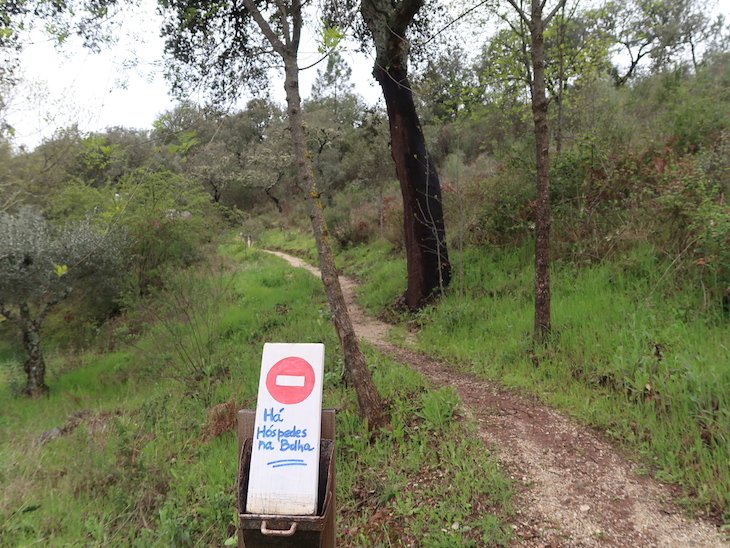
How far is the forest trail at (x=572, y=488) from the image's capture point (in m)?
2.46

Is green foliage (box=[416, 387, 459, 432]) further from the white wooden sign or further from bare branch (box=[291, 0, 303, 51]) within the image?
bare branch (box=[291, 0, 303, 51])

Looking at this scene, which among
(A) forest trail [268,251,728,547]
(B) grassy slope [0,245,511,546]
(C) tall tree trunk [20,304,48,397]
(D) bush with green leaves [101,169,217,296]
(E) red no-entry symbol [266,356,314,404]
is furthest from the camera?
(D) bush with green leaves [101,169,217,296]

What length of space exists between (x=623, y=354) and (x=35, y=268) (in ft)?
31.2

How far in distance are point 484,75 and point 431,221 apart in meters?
3.16

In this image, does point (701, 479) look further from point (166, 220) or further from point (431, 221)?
point (166, 220)

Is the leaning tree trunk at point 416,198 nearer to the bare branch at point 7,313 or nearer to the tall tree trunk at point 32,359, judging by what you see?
the tall tree trunk at point 32,359

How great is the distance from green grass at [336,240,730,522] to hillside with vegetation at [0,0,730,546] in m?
0.02

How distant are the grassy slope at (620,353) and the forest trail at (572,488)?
0.18m

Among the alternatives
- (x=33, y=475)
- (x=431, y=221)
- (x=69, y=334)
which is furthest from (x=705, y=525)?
(x=69, y=334)

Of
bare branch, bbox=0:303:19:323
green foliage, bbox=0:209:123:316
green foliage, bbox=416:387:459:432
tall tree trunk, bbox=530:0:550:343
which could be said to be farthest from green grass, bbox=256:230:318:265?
green foliage, bbox=416:387:459:432

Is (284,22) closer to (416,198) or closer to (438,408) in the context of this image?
(438,408)

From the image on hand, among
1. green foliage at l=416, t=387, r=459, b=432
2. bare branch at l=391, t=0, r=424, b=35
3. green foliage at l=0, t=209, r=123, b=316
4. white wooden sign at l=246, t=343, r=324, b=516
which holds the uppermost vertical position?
bare branch at l=391, t=0, r=424, b=35

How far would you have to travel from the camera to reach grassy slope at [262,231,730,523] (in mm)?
2934

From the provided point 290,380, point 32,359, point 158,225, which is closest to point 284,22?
point 290,380
